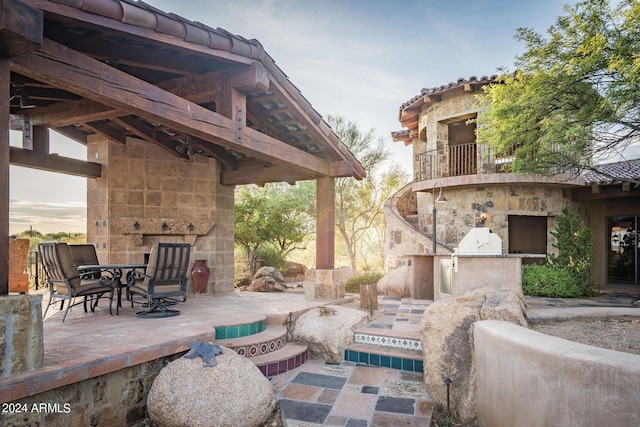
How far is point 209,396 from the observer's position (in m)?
3.21

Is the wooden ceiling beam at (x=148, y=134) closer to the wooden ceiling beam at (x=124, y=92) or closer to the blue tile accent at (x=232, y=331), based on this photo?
the wooden ceiling beam at (x=124, y=92)

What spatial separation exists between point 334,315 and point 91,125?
548 centimetres

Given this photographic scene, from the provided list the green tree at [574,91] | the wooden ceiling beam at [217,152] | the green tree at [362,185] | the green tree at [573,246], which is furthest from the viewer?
the green tree at [362,185]

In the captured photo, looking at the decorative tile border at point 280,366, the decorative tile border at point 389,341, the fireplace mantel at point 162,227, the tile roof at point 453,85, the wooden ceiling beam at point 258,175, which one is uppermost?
the tile roof at point 453,85

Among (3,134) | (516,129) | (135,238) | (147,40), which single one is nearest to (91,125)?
(135,238)

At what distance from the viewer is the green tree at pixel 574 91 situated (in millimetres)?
5363

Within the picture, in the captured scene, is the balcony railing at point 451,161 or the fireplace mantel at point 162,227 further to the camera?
the balcony railing at point 451,161

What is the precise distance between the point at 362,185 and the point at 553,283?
29.0 ft

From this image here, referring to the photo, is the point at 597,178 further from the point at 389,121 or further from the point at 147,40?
the point at 147,40

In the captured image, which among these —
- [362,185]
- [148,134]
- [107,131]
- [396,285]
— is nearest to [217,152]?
[148,134]

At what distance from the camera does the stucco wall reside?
2.09m

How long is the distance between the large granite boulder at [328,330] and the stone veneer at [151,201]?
349cm

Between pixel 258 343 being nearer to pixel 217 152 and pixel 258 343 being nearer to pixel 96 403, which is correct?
pixel 96 403

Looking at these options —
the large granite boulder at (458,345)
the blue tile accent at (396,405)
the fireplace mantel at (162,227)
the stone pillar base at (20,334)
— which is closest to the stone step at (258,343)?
the blue tile accent at (396,405)
